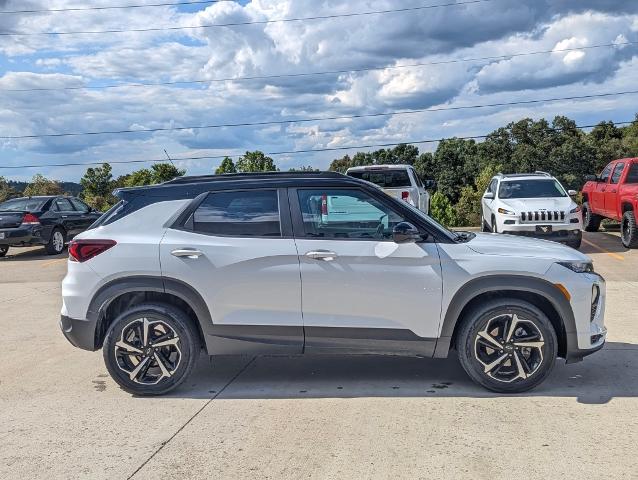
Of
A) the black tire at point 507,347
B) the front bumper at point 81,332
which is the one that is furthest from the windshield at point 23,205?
the black tire at point 507,347

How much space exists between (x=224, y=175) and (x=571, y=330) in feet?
10.2

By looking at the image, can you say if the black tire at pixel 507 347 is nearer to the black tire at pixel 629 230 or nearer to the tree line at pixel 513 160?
the black tire at pixel 629 230

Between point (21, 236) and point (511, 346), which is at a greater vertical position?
point (511, 346)

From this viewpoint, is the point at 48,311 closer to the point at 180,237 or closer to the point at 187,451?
the point at 180,237

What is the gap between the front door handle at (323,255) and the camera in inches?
198

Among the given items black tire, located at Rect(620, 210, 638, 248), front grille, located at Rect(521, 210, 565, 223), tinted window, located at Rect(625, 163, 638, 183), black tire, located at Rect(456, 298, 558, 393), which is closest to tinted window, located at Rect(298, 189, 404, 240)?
black tire, located at Rect(456, 298, 558, 393)

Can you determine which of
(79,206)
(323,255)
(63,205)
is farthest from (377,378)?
(79,206)

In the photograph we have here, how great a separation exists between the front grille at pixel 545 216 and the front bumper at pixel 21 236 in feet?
37.9

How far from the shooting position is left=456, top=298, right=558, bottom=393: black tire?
4.97 metres

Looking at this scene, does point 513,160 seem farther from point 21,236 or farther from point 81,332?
point 81,332

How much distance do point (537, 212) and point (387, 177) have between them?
3.27 meters

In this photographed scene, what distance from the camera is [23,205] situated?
16516 mm

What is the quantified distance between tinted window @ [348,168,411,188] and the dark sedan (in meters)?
7.93

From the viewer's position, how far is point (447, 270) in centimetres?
497
